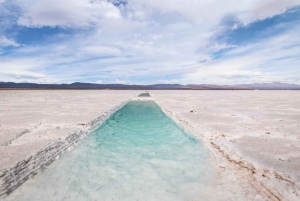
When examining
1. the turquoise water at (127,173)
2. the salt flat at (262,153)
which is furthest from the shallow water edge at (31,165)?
the salt flat at (262,153)

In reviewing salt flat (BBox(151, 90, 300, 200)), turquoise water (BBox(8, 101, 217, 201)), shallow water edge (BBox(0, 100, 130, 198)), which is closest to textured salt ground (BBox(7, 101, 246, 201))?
turquoise water (BBox(8, 101, 217, 201))

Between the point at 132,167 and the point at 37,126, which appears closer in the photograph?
the point at 132,167

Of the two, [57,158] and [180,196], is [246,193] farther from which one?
[57,158]

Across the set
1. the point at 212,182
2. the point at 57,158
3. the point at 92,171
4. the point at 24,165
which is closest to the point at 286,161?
the point at 212,182

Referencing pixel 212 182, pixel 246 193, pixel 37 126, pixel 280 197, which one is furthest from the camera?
pixel 37 126

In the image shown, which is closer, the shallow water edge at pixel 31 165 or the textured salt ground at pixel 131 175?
the textured salt ground at pixel 131 175

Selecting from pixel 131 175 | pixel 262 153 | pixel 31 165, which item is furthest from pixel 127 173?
pixel 262 153

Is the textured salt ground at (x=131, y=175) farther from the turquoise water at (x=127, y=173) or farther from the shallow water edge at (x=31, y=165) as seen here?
the shallow water edge at (x=31, y=165)

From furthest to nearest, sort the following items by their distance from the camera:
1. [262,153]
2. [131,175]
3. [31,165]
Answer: [262,153], [31,165], [131,175]

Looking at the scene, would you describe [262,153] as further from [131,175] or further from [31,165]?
[31,165]
